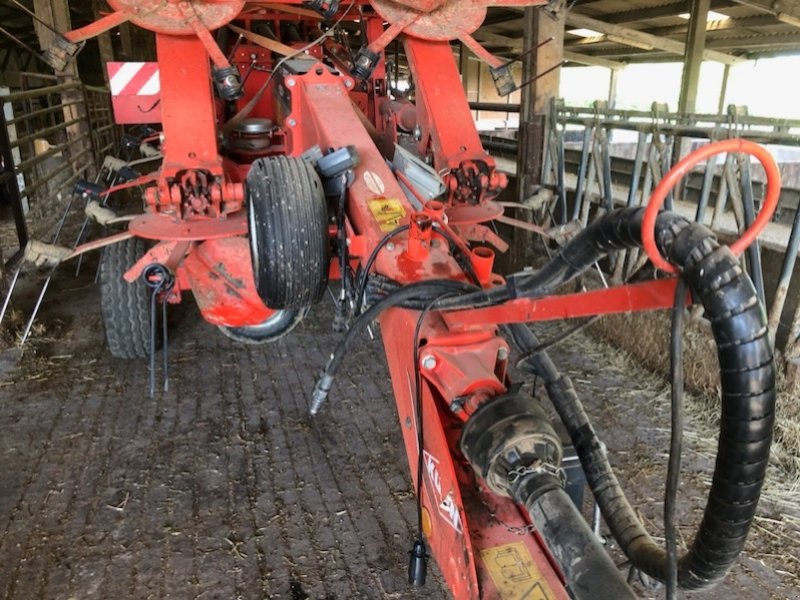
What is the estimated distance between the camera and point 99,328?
14.7 ft

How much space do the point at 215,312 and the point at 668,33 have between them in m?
12.0

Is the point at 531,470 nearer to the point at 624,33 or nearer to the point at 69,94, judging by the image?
the point at 69,94

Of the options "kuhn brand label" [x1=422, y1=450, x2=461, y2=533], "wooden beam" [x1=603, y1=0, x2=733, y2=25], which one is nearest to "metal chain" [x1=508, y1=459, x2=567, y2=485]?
"kuhn brand label" [x1=422, y1=450, x2=461, y2=533]

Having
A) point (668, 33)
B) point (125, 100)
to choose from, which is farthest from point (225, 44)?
point (668, 33)

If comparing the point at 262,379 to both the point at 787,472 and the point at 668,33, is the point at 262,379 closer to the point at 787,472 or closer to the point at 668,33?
the point at 787,472

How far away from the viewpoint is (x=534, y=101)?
4.88 metres

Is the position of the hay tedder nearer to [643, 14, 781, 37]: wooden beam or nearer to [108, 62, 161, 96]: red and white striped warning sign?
[108, 62, 161, 96]: red and white striped warning sign

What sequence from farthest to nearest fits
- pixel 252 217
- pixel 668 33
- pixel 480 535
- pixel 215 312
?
pixel 668 33 < pixel 215 312 < pixel 252 217 < pixel 480 535

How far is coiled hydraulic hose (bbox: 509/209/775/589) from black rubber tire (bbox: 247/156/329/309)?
42.7 inches

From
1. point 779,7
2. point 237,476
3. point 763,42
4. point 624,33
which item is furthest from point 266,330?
point 763,42

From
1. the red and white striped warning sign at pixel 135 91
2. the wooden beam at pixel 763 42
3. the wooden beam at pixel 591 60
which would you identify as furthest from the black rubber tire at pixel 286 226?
the wooden beam at pixel 591 60

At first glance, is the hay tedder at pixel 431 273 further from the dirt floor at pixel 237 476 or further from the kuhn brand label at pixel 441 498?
the dirt floor at pixel 237 476

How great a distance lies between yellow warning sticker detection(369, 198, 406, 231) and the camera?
90.0 inches

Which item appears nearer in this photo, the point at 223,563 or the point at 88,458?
the point at 223,563
